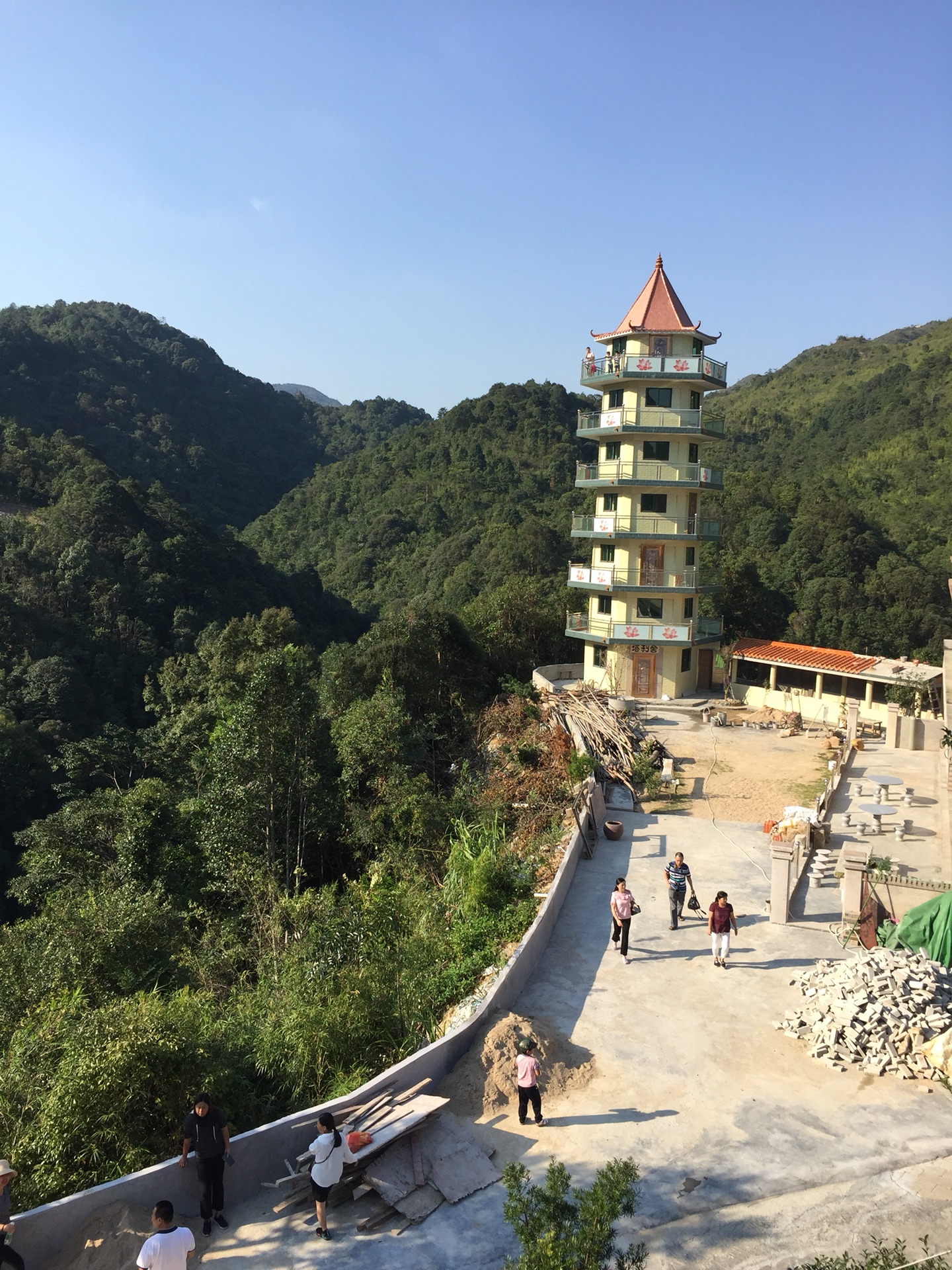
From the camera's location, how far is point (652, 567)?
30.8m

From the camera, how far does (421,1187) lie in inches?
313

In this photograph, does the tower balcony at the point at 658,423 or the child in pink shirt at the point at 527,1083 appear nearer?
the child in pink shirt at the point at 527,1083

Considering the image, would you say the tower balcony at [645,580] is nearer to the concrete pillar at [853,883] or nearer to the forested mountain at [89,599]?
the concrete pillar at [853,883]

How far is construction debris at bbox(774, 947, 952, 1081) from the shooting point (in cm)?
1005

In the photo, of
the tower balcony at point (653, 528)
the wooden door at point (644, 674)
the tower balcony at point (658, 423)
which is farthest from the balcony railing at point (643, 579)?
the tower balcony at point (658, 423)

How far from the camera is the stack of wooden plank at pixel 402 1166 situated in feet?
25.6

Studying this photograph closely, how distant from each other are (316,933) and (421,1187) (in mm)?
4752

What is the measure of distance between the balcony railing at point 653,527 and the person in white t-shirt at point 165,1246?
85.0 ft

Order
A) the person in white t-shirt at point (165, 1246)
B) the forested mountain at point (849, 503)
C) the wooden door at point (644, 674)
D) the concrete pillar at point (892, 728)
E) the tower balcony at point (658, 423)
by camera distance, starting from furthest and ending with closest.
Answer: the forested mountain at point (849, 503)
the wooden door at point (644, 674)
the tower balcony at point (658, 423)
the concrete pillar at point (892, 728)
the person in white t-shirt at point (165, 1246)

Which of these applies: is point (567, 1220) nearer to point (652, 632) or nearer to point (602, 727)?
point (602, 727)

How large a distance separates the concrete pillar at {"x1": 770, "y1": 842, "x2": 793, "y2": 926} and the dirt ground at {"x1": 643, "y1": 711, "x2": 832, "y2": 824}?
4.93 metres

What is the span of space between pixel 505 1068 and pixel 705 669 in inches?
978

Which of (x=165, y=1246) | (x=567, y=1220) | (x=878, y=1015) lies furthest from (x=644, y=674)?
(x=567, y=1220)

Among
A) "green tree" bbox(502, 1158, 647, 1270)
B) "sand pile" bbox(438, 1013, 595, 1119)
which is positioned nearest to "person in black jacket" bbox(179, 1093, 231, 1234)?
"sand pile" bbox(438, 1013, 595, 1119)
